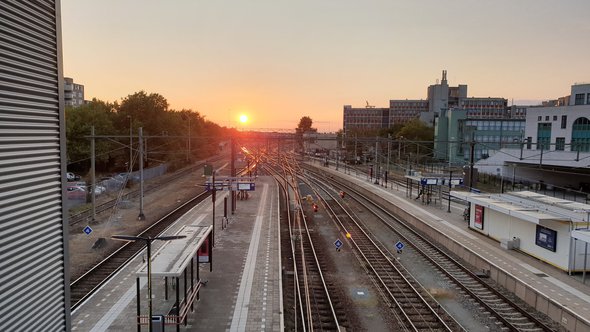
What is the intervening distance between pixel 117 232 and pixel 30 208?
20.4 metres

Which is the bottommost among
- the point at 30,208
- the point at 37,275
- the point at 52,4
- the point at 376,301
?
the point at 376,301

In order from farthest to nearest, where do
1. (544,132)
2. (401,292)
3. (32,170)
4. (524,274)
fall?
(544,132)
(524,274)
(401,292)
(32,170)

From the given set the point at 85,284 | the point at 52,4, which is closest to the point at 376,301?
the point at 85,284

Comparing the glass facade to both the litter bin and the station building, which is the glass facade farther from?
the litter bin

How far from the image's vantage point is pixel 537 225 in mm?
20656

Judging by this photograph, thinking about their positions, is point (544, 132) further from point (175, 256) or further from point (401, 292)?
point (175, 256)

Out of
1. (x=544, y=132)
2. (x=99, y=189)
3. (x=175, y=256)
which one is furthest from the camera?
(x=544, y=132)

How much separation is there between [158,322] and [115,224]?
17.4 metres

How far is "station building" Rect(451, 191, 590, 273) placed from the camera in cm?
1856

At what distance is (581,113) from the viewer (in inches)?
1982

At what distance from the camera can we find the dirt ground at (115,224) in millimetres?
20719

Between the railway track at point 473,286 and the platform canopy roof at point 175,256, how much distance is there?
430 inches

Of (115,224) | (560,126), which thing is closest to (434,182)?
(115,224)

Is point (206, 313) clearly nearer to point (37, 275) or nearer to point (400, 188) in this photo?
point (37, 275)
